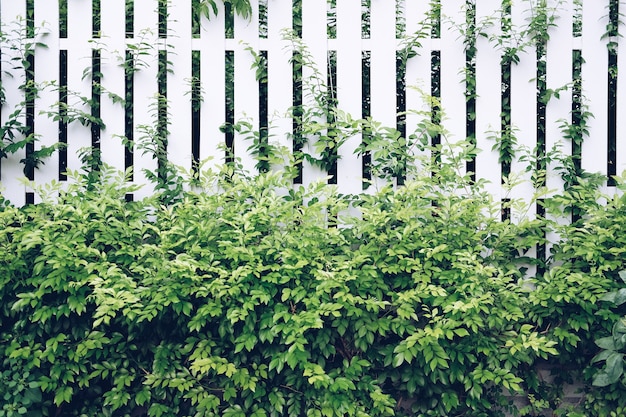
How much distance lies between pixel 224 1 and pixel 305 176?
1.17 m

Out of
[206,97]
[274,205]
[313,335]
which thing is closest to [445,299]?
[313,335]

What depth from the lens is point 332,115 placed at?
3.62m

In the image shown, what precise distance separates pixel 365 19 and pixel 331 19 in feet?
0.77

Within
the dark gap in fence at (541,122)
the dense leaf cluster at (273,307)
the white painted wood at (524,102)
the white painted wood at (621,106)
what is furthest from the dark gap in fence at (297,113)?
the white painted wood at (621,106)

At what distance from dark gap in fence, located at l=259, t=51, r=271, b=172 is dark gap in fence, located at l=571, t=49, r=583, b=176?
1.84 metres

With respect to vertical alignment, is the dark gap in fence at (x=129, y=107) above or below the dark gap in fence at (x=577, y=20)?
below

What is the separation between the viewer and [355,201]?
353 cm

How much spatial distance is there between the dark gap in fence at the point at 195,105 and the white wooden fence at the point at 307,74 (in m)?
0.04

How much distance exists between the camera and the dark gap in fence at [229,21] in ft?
12.1

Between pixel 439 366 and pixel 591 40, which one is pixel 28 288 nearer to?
pixel 439 366

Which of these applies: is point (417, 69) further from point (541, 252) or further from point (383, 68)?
point (541, 252)

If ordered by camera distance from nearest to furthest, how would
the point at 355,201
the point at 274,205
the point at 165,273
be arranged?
the point at 165,273
the point at 274,205
the point at 355,201

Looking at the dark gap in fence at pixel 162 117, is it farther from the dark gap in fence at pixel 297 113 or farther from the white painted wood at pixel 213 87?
the dark gap in fence at pixel 297 113

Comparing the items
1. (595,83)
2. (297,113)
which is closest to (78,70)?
(297,113)
